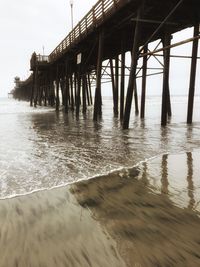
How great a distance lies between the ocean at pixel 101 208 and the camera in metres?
2.35

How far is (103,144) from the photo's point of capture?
7.32 m

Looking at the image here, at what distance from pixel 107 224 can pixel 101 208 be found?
1.30ft

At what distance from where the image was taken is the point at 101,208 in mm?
3262

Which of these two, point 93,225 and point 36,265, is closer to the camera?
point 36,265

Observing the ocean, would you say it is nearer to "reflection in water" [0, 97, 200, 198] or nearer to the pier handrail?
"reflection in water" [0, 97, 200, 198]

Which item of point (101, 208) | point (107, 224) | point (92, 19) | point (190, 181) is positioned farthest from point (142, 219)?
point (92, 19)

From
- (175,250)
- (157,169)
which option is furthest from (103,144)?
(175,250)

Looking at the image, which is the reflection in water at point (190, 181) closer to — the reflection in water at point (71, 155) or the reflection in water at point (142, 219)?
the reflection in water at point (142, 219)

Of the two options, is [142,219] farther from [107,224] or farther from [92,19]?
[92,19]

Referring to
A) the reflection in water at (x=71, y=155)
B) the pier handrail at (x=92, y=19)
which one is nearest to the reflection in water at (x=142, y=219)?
the reflection in water at (x=71, y=155)

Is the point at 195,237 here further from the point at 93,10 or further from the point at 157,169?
the point at 93,10

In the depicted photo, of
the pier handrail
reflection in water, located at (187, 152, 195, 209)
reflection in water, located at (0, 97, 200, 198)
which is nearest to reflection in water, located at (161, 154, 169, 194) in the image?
reflection in water, located at (187, 152, 195, 209)

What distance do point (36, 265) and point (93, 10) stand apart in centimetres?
1189

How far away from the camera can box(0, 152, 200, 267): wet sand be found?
2.31m
